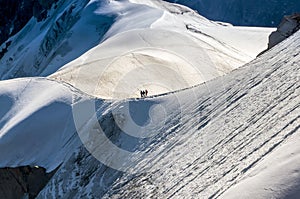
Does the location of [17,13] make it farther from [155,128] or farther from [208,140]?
[208,140]

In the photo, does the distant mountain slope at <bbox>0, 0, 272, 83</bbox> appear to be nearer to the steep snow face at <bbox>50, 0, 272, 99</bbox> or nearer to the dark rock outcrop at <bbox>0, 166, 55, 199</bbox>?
the steep snow face at <bbox>50, 0, 272, 99</bbox>

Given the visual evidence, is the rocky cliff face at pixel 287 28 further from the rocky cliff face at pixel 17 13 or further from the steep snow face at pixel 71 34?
the rocky cliff face at pixel 17 13

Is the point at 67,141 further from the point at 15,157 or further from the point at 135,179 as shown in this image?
the point at 135,179

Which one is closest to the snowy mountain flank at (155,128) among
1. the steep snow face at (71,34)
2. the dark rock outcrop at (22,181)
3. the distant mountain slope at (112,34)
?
the dark rock outcrop at (22,181)

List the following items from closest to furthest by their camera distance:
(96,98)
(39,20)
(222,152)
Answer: (222,152) < (96,98) < (39,20)

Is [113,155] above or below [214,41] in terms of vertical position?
below

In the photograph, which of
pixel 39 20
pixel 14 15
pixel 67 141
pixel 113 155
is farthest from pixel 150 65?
pixel 14 15
